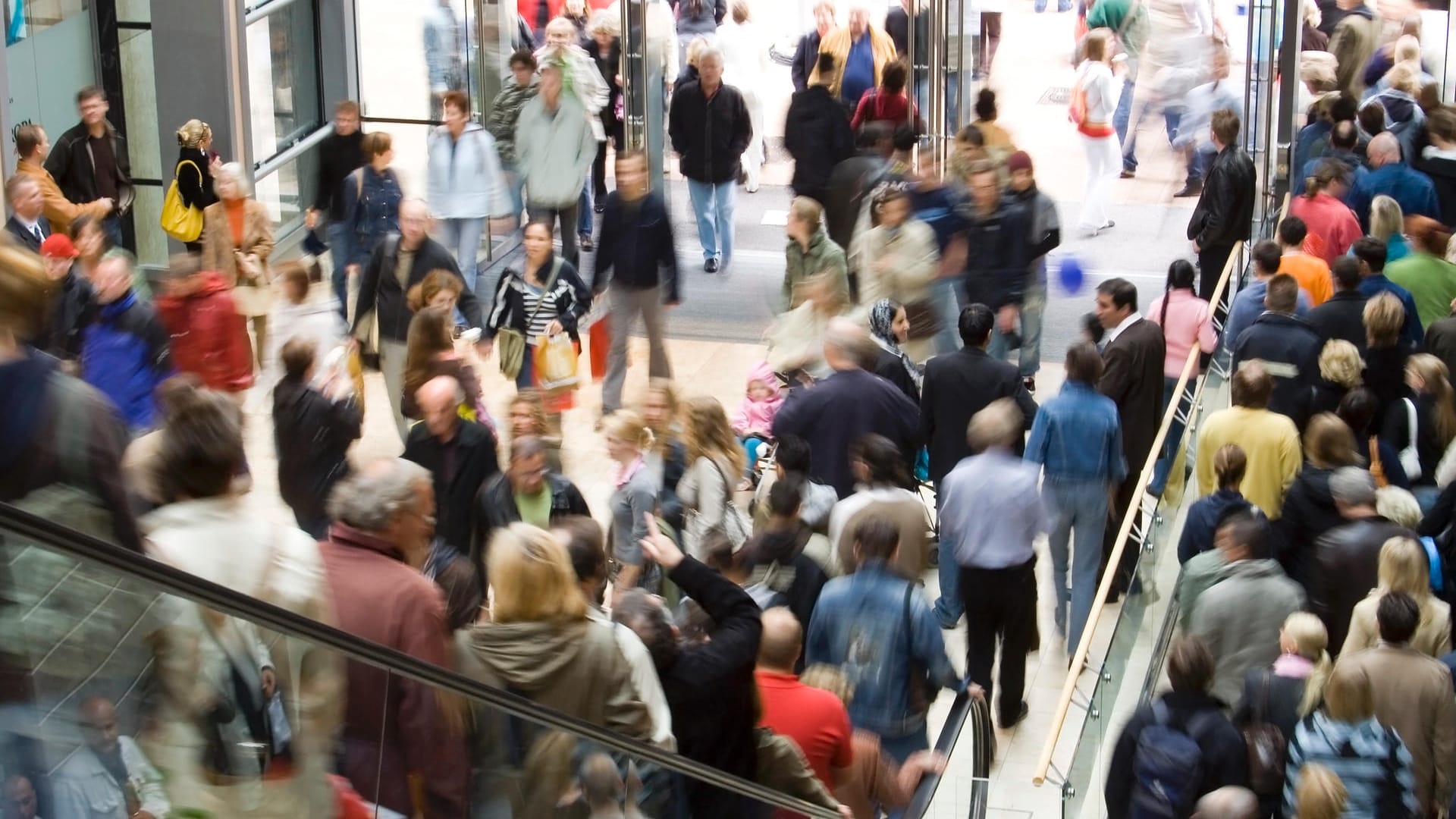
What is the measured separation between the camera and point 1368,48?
17.0 m

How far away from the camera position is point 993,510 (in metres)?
7.87

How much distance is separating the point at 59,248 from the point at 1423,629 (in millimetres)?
5707

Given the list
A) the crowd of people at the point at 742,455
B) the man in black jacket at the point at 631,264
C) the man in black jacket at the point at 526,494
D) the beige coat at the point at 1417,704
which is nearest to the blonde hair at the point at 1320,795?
the crowd of people at the point at 742,455

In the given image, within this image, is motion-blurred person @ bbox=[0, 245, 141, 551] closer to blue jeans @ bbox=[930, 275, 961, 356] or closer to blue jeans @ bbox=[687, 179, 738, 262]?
blue jeans @ bbox=[930, 275, 961, 356]

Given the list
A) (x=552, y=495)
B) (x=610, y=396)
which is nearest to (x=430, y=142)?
(x=610, y=396)

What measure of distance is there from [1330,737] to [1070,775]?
4.06ft

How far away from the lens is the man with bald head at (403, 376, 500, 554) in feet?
24.6

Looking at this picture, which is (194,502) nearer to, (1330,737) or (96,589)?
(96,589)

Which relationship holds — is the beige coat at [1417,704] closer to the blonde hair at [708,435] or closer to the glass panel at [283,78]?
the blonde hair at [708,435]

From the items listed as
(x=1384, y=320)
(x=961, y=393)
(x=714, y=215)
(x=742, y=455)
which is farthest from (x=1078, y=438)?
(x=714, y=215)

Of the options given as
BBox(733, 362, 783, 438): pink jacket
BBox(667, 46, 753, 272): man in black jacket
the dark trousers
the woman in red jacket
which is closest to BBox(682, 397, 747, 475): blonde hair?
the dark trousers

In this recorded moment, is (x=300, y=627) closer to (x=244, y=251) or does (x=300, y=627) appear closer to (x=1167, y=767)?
(x=1167, y=767)

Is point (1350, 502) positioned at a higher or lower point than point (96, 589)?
lower

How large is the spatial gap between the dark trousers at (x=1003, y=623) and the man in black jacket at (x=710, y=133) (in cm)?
641
